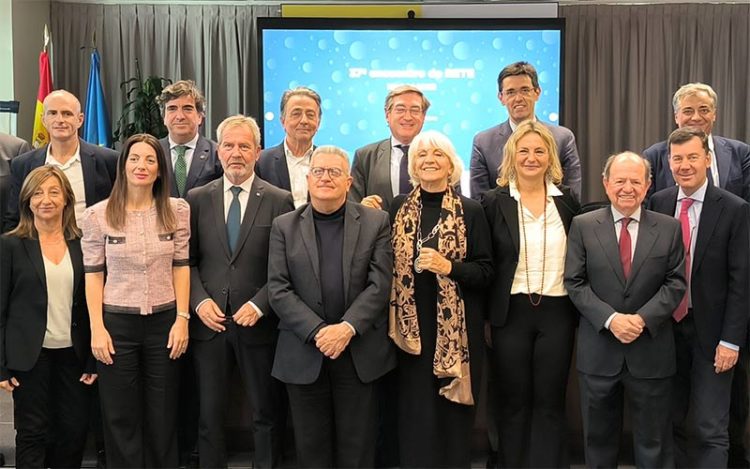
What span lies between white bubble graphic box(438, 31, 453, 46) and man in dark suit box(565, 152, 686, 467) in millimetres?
4533

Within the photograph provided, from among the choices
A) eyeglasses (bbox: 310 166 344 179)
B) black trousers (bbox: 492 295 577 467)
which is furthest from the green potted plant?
black trousers (bbox: 492 295 577 467)

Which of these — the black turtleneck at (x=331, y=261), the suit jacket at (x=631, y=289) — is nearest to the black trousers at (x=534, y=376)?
the suit jacket at (x=631, y=289)

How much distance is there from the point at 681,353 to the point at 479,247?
1.07 meters

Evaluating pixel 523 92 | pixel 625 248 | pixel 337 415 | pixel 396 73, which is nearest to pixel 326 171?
pixel 337 415

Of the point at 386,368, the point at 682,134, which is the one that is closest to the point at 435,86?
the point at 682,134

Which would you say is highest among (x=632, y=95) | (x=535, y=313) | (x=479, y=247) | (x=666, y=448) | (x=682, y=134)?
(x=632, y=95)

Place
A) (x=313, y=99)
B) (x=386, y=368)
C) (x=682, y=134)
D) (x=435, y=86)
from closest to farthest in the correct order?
(x=386, y=368) < (x=682, y=134) < (x=313, y=99) < (x=435, y=86)

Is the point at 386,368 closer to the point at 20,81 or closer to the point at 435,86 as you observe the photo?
the point at 435,86

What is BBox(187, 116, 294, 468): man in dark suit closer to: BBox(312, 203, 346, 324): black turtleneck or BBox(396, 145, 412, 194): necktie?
BBox(312, 203, 346, 324): black turtleneck

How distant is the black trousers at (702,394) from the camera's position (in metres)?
3.44

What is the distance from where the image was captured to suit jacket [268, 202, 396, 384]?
10.4 ft

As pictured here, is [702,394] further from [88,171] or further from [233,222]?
[88,171]

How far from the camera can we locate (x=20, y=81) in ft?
23.5

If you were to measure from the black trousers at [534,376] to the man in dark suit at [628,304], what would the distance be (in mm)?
101
